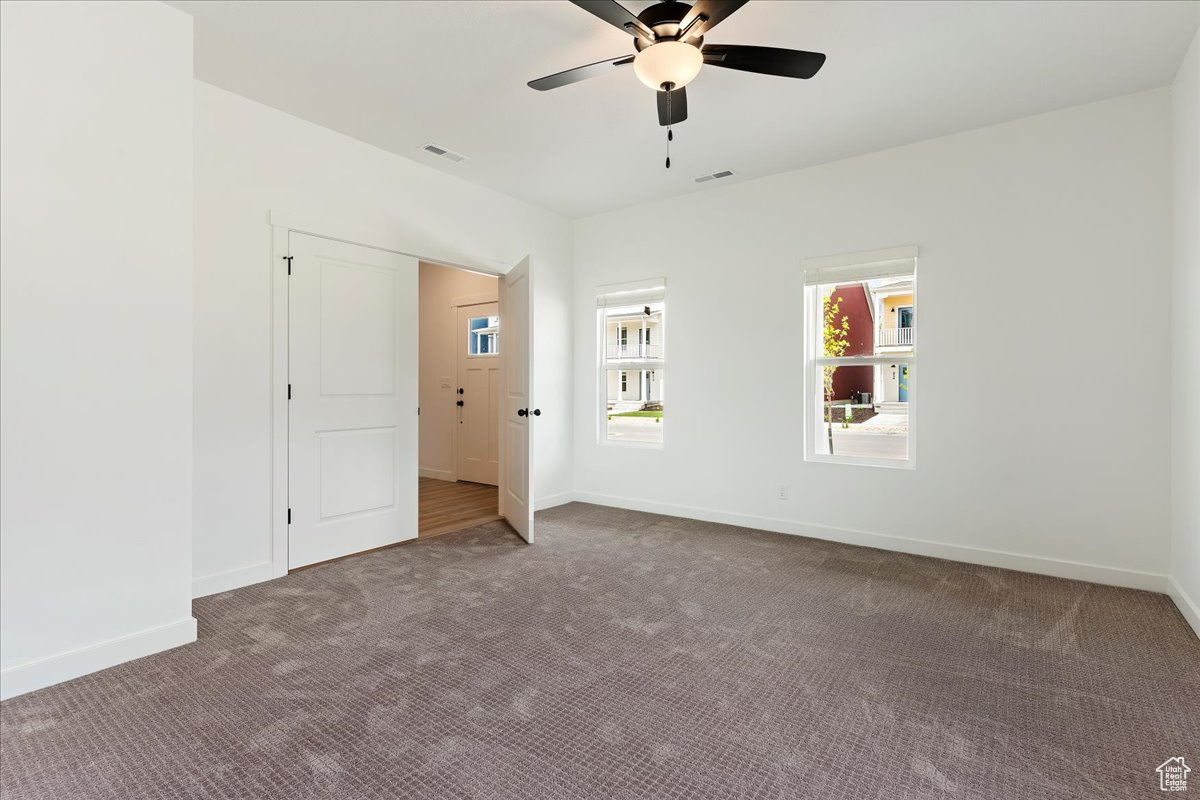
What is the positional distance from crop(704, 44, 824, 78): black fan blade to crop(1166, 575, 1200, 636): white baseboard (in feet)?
10.2

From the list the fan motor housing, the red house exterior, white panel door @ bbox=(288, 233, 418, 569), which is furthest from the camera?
the red house exterior

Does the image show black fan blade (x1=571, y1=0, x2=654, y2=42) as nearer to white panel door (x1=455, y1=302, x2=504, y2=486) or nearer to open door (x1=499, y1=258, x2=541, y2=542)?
open door (x1=499, y1=258, x2=541, y2=542)

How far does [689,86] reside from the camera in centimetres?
316

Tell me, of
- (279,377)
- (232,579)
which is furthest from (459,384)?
(232,579)

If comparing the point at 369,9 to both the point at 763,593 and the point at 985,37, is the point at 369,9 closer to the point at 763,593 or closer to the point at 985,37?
the point at 985,37

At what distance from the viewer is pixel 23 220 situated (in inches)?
85.0

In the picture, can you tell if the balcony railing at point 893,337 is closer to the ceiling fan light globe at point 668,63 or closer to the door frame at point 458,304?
the ceiling fan light globe at point 668,63

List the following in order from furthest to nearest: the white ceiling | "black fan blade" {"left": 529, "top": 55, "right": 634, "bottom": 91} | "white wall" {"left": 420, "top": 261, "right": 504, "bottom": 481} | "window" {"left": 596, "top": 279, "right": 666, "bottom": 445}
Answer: "white wall" {"left": 420, "top": 261, "right": 504, "bottom": 481} < "window" {"left": 596, "top": 279, "right": 666, "bottom": 445} < the white ceiling < "black fan blade" {"left": 529, "top": 55, "right": 634, "bottom": 91}

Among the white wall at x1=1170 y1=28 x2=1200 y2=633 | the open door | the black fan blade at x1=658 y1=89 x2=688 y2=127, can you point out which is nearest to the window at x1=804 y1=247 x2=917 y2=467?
the white wall at x1=1170 y1=28 x2=1200 y2=633

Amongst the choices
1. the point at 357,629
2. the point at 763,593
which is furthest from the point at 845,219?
the point at 357,629

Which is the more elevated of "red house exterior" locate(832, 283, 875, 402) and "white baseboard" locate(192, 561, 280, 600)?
"red house exterior" locate(832, 283, 875, 402)

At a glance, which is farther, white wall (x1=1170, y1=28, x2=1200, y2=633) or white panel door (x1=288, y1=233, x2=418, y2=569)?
white panel door (x1=288, y1=233, x2=418, y2=569)

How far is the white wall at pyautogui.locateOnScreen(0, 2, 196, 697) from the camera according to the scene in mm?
2156

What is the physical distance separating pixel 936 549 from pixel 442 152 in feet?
14.7
